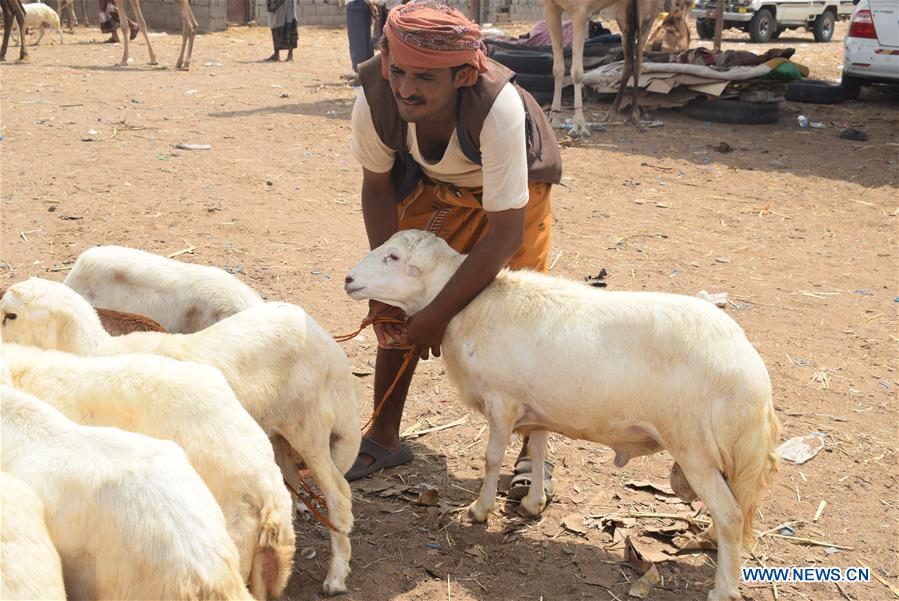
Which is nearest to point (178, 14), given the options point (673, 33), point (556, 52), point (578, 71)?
point (673, 33)

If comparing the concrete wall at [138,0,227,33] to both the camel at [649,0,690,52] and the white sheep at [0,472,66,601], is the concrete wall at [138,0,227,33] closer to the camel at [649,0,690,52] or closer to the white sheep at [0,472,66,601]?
the camel at [649,0,690,52]

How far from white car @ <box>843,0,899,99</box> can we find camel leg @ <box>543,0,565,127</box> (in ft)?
12.7

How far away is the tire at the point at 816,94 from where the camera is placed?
1268cm

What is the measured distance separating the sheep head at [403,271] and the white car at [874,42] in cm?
974

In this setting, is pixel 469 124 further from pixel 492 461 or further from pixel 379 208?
pixel 492 461

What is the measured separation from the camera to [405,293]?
360 cm

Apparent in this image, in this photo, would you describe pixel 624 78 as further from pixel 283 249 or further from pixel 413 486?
pixel 413 486

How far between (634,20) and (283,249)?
669 cm

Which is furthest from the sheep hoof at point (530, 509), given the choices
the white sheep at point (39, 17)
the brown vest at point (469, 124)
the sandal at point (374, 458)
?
the white sheep at point (39, 17)

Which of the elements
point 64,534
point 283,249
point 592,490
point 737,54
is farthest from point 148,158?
point 737,54

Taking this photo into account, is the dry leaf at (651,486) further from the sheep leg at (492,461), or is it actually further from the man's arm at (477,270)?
the man's arm at (477,270)

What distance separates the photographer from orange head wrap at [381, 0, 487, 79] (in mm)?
3238

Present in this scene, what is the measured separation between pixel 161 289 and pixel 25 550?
1911mm

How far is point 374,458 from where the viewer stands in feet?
13.6
